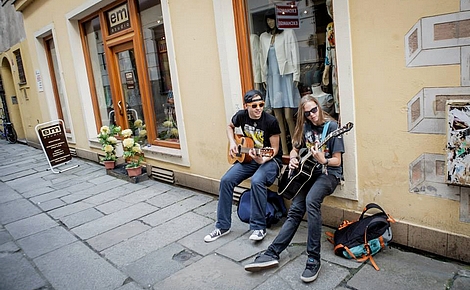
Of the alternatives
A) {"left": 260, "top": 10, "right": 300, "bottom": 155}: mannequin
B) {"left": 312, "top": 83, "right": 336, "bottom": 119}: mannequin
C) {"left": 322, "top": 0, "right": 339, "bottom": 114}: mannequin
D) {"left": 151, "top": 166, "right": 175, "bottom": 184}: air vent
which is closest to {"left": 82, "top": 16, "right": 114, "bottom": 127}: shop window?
{"left": 151, "top": 166, "right": 175, "bottom": 184}: air vent

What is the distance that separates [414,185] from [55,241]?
12.3 ft

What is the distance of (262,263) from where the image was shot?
2988 mm

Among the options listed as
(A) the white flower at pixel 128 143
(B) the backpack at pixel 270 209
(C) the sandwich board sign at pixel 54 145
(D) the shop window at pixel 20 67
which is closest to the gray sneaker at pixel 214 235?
(B) the backpack at pixel 270 209

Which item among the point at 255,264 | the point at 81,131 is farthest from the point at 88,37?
the point at 255,264

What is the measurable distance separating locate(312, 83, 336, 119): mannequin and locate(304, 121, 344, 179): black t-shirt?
0.58 meters

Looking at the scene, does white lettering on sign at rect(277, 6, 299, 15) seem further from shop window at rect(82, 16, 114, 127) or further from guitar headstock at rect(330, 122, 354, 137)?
shop window at rect(82, 16, 114, 127)

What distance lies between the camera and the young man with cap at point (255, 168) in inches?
140

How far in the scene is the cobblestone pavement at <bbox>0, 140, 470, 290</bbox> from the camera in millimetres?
2840

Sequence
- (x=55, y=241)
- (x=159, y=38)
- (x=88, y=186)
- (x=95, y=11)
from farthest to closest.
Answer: (x=95, y=11), (x=88, y=186), (x=159, y=38), (x=55, y=241)

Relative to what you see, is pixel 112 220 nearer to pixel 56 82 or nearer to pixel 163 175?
Result: pixel 163 175

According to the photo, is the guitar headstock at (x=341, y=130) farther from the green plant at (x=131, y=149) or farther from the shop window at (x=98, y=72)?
the shop window at (x=98, y=72)

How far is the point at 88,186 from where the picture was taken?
6238mm

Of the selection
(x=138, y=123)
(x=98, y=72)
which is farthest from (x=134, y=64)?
(x=98, y=72)

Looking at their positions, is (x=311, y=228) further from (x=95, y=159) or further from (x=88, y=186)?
(x=95, y=159)
